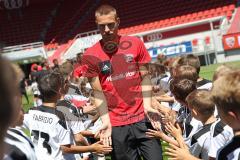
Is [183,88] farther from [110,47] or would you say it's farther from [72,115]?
[72,115]

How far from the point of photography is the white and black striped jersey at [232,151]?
2.46 meters

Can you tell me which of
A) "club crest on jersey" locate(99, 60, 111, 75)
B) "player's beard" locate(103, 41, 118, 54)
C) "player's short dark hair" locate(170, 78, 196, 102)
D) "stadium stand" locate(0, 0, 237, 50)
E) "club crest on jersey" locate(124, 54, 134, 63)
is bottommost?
"player's short dark hair" locate(170, 78, 196, 102)

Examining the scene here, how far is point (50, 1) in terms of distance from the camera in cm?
3512

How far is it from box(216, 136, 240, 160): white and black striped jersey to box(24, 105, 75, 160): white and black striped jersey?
191 cm

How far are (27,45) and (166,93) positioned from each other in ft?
77.5

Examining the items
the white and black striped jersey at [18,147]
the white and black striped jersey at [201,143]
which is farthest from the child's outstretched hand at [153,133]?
the white and black striped jersey at [18,147]

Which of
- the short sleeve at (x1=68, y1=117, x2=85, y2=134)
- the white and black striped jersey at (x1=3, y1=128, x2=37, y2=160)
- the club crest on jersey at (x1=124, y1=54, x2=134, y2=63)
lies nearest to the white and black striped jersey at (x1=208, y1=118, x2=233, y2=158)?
the white and black striped jersey at (x1=3, y1=128, x2=37, y2=160)

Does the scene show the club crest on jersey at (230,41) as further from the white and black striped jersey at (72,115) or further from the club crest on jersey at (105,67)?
the club crest on jersey at (105,67)

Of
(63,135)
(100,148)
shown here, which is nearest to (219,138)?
(100,148)

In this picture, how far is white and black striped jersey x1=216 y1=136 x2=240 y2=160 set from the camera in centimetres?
246

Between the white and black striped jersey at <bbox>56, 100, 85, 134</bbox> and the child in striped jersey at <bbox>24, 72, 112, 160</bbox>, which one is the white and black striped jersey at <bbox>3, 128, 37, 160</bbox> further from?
the white and black striped jersey at <bbox>56, 100, 85, 134</bbox>

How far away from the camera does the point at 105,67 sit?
445 cm

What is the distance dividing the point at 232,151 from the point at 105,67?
7.06ft

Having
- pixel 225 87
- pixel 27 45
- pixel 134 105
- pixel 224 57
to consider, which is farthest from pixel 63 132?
pixel 27 45
